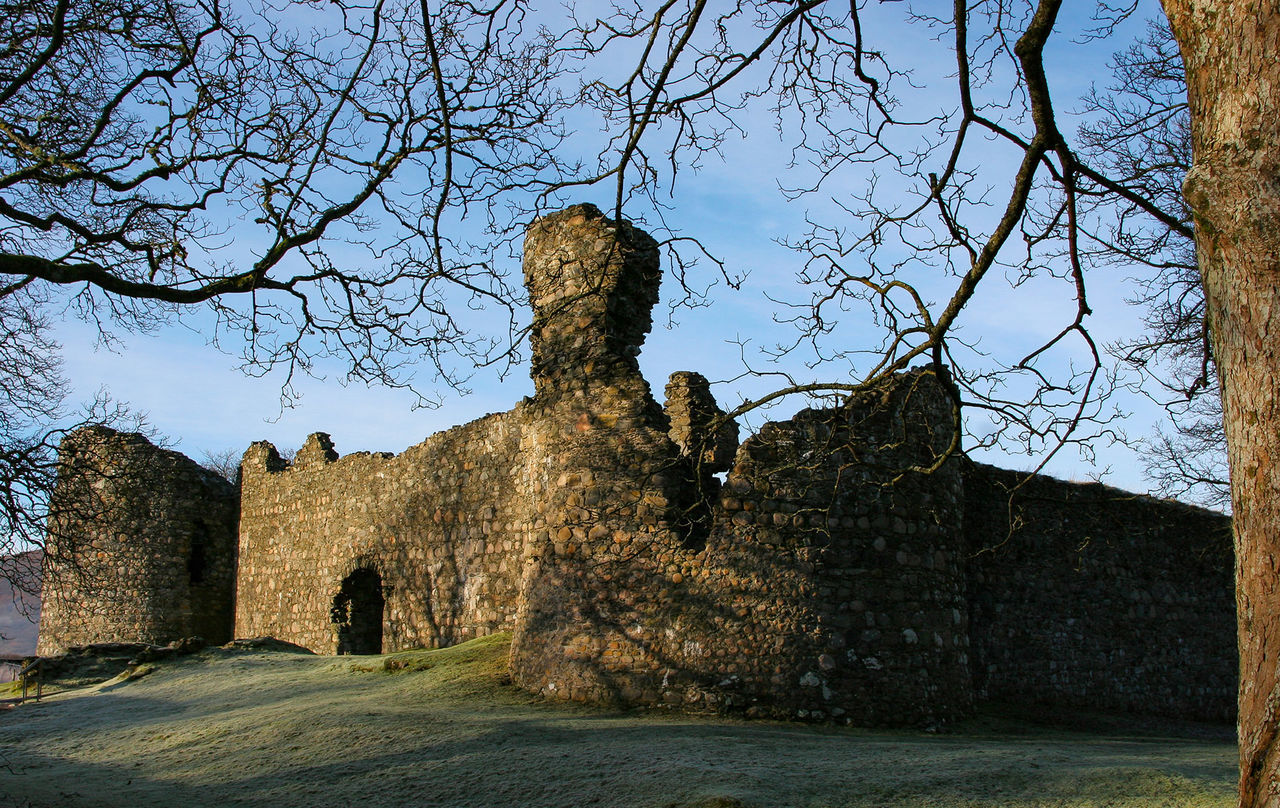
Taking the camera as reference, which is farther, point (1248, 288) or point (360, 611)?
point (360, 611)

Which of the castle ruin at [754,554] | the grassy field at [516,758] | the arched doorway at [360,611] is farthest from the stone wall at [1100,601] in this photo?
the arched doorway at [360,611]

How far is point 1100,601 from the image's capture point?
11.5m

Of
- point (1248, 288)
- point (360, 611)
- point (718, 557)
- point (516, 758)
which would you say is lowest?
point (516, 758)

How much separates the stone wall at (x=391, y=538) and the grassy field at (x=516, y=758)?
2567 mm

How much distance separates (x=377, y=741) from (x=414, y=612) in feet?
21.4

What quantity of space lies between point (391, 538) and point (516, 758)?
819 cm

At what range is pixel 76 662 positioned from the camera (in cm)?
1223

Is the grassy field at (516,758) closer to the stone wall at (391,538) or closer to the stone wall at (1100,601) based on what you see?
the stone wall at (1100,601)

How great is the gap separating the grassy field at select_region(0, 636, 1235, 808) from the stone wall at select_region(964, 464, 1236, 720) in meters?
1.36

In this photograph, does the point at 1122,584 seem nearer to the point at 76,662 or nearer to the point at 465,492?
the point at 465,492

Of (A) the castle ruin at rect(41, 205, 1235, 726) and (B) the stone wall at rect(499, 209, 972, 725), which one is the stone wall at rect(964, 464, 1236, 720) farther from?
(B) the stone wall at rect(499, 209, 972, 725)

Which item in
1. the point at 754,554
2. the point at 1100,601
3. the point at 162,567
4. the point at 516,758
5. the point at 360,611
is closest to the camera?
the point at 516,758

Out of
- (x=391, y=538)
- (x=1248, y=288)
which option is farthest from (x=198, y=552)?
(x=1248, y=288)

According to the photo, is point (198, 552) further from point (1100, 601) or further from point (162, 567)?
point (1100, 601)
